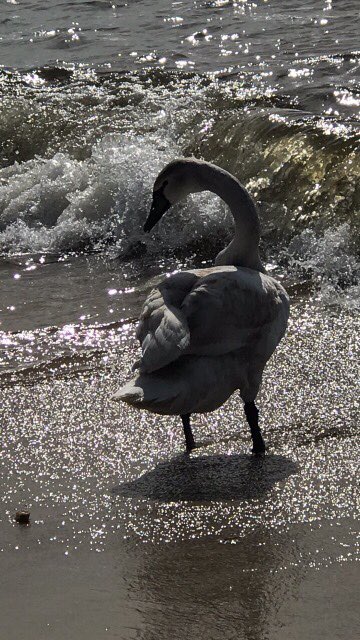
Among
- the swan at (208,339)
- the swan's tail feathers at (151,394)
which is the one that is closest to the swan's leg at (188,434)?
the swan at (208,339)

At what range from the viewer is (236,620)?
3121 mm

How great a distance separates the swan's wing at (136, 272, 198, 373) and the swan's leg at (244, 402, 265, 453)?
0.53m

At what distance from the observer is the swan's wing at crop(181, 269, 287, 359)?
13.8 ft

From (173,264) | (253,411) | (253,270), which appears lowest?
(173,264)

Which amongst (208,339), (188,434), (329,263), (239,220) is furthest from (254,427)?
(329,263)

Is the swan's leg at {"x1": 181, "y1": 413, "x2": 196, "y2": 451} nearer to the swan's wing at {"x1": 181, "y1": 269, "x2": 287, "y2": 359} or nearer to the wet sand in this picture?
the wet sand

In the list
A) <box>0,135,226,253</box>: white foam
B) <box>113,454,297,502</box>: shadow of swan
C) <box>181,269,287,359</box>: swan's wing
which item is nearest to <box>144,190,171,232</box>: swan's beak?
<box>181,269,287,359</box>: swan's wing

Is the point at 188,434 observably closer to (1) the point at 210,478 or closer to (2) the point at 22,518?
(1) the point at 210,478

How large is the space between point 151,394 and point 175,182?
1.34 m

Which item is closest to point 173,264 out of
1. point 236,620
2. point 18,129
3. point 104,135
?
point 104,135

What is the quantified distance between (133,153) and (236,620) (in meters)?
6.51

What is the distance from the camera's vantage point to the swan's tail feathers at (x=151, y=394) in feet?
13.0

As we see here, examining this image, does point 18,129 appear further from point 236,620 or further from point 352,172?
point 236,620

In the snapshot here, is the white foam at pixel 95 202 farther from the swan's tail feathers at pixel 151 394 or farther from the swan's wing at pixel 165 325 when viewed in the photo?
the swan's tail feathers at pixel 151 394
